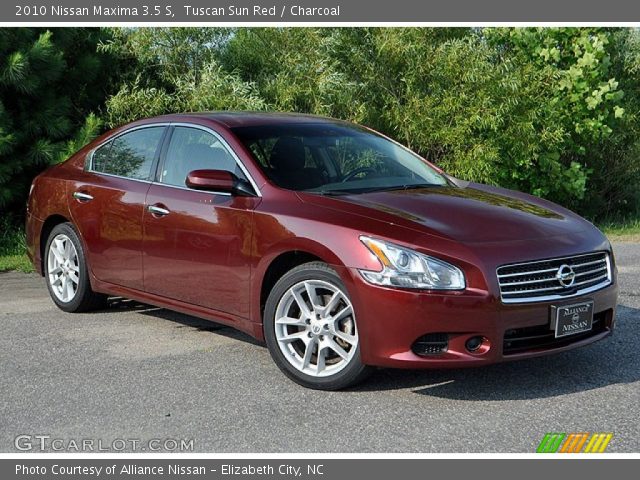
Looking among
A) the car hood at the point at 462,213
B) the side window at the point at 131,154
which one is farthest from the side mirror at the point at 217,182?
the side window at the point at 131,154

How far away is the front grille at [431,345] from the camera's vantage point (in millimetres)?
5109

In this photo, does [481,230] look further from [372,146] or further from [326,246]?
[372,146]

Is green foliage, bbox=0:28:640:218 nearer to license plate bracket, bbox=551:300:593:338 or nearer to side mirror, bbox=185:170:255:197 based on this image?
side mirror, bbox=185:170:255:197

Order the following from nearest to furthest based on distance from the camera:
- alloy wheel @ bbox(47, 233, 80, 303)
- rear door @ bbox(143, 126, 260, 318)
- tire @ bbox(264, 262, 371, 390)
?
tire @ bbox(264, 262, 371, 390) → rear door @ bbox(143, 126, 260, 318) → alloy wheel @ bbox(47, 233, 80, 303)

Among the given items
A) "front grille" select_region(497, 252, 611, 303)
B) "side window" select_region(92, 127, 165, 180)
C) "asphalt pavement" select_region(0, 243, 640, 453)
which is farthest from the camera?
"side window" select_region(92, 127, 165, 180)

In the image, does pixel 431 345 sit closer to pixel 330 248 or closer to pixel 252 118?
pixel 330 248

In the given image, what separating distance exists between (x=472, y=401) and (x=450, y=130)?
890 centimetres

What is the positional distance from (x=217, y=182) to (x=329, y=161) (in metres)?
0.80

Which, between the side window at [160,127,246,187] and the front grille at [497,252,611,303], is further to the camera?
the side window at [160,127,246,187]

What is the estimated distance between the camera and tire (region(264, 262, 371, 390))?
17.5 feet

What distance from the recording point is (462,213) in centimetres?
558

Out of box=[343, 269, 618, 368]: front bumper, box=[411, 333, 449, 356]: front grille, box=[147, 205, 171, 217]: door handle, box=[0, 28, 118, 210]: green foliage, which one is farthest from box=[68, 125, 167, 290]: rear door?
box=[0, 28, 118, 210]: green foliage

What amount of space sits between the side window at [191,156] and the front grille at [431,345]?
1802mm
